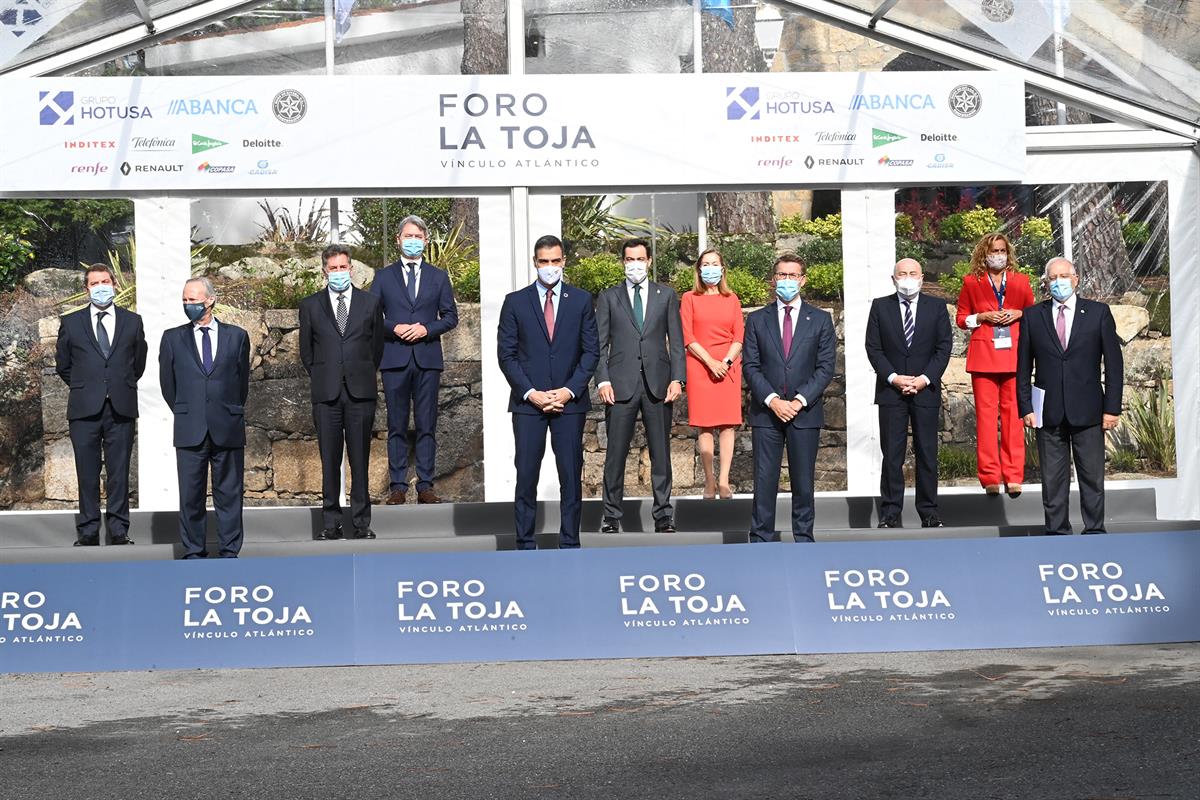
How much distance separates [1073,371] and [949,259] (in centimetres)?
291

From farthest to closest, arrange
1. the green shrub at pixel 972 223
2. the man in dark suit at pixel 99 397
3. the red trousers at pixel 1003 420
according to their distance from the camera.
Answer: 1. the green shrub at pixel 972 223
2. the red trousers at pixel 1003 420
3. the man in dark suit at pixel 99 397

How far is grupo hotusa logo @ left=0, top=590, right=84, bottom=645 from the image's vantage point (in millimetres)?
7277

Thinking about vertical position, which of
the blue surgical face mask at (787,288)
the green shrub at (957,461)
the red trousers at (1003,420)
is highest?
the blue surgical face mask at (787,288)

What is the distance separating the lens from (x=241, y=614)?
24.0 feet

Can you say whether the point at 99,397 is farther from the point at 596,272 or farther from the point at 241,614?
the point at 596,272

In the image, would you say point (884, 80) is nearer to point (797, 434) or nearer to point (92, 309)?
point (797, 434)

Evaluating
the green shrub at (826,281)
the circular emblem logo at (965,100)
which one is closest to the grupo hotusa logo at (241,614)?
the green shrub at (826,281)

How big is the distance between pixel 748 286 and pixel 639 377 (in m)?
2.37

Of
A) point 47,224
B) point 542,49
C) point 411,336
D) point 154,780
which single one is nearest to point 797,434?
point 411,336

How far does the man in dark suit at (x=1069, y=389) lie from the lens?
28.6ft

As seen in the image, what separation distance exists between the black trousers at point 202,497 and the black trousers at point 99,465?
0.71 metres

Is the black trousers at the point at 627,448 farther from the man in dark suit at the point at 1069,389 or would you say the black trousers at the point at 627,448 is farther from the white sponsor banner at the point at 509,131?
the white sponsor banner at the point at 509,131

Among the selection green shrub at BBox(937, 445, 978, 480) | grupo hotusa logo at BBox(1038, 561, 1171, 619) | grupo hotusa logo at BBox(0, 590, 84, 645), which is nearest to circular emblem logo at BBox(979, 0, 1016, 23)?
green shrub at BBox(937, 445, 978, 480)

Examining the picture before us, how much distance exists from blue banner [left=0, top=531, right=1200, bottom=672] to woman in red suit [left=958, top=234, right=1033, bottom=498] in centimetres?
244
